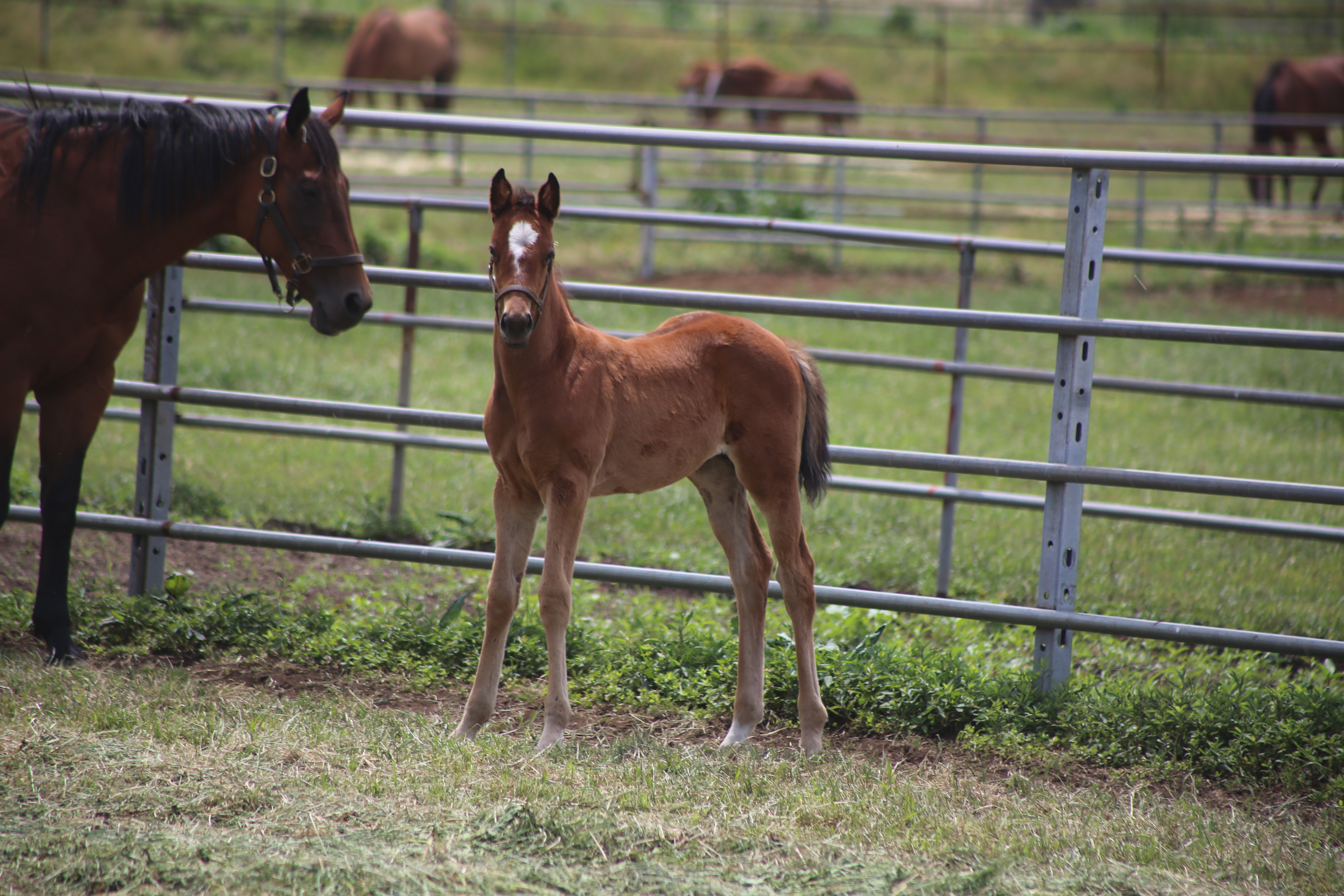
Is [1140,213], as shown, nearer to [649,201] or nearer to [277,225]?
[649,201]

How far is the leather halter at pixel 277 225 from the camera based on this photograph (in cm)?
372

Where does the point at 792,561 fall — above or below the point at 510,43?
below

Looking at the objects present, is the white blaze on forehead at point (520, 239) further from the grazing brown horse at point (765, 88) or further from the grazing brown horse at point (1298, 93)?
the grazing brown horse at point (1298, 93)

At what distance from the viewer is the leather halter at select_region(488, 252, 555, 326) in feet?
10.0

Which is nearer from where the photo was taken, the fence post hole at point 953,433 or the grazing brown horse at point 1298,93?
the fence post hole at point 953,433

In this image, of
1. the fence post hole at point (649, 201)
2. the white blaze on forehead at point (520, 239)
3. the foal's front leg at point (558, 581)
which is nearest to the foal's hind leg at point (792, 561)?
the foal's front leg at point (558, 581)

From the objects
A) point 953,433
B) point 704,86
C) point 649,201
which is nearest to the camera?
point 953,433

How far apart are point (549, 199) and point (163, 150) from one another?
1625 millimetres

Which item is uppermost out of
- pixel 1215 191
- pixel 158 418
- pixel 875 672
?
pixel 1215 191

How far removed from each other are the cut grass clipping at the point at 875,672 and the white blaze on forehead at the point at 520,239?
1657mm

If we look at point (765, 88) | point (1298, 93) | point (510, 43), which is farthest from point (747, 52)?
point (1298, 93)

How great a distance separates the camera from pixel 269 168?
3729mm

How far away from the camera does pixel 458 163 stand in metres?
14.5

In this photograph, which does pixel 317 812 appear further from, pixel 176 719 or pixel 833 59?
pixel 833 59
